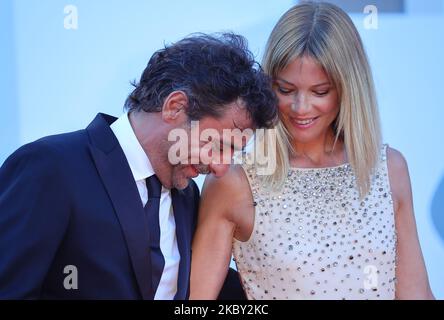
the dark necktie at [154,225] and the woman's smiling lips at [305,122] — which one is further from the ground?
the woman's smiling lips at [305,122]

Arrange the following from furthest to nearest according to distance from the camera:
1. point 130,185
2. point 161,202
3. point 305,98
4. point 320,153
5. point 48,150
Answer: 1. point 320,153
2. point 305,98
3. point 161,202
4. point 130,185
5. point 48,150

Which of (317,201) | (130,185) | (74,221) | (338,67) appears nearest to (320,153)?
(317,201)

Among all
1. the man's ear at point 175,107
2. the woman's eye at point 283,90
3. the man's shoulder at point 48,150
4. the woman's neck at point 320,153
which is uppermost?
the woman's eye at point 283,90

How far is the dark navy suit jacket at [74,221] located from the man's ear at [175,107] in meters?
0.11

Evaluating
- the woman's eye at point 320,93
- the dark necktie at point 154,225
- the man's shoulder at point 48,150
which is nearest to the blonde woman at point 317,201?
the woman's eye at point 320,93

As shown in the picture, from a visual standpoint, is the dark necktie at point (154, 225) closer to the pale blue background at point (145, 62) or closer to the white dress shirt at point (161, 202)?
the white dress shirt at point (161, 202)

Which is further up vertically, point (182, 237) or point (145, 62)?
point (145, 62)

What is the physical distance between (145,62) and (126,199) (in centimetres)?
73

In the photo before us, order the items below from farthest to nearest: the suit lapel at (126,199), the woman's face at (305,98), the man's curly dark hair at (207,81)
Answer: the woman's face at (305,98) → the man's curly dark hair at (207,81) → the suit lapel at (126,199)

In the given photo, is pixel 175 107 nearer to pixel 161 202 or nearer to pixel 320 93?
pixel 161 202

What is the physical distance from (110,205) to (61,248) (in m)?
0.11

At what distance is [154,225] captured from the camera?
57.1 inches

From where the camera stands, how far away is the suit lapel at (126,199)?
1379 millimetres

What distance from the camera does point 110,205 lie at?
1.37m
